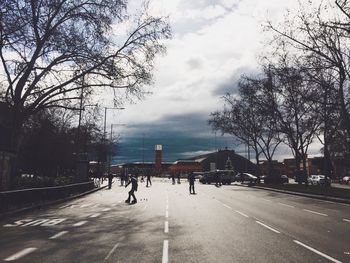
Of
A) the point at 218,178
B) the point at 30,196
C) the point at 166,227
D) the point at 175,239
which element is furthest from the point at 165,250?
the point at 218,178

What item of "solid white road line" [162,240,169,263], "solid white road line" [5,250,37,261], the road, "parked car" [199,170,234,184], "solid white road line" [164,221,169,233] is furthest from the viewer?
"parked car" [199,170,234,184]

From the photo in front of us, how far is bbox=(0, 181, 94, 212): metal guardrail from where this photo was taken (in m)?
17.7

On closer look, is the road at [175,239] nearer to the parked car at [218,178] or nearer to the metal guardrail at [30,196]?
the metal guardrail at [30,196]

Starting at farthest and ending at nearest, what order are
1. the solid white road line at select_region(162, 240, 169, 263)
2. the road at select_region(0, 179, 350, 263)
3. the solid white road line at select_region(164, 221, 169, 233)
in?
the solid white road line at select_region(164, 221, 169, 233), the road at select_region(0, 179, 350, 263), the solid white road line at select_region(162, 240, 169, 263)

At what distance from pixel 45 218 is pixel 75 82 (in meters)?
13.0

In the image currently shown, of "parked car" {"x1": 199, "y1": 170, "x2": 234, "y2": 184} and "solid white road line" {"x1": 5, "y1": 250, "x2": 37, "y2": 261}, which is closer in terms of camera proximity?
"solid white road line" {"x1": 5, "y1": 250, "x2": 37, "y2": 261}

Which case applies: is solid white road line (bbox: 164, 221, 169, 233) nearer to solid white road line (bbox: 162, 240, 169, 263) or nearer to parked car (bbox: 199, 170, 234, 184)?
solid white road line (bbox: 162, 240, 169, 263)

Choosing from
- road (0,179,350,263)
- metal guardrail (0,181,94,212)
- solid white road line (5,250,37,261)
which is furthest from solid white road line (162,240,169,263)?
metal guardrail (0,181,94,212)

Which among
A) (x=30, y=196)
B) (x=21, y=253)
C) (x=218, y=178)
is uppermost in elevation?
(x=218, y=178)

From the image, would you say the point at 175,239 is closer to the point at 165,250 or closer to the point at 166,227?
the point at 165,250

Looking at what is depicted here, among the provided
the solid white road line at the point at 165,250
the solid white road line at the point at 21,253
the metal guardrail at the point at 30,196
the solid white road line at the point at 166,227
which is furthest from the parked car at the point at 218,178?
the solid white road line at the point at 21,253

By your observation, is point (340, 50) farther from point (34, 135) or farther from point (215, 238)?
point (34, 135)

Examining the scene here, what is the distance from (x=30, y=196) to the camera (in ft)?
69.4

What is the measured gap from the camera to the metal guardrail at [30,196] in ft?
58.0
